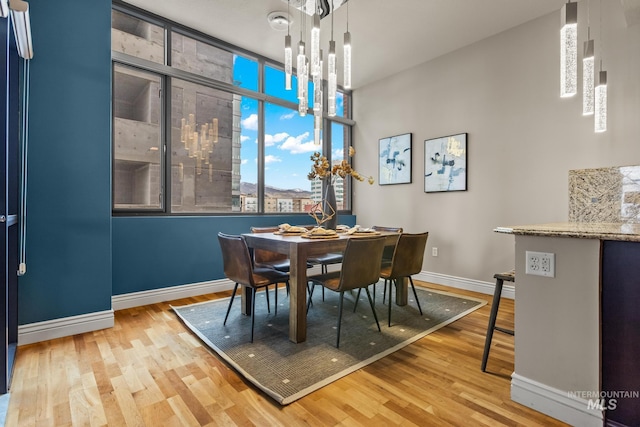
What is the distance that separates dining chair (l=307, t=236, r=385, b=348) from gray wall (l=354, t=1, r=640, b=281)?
6.33 ft

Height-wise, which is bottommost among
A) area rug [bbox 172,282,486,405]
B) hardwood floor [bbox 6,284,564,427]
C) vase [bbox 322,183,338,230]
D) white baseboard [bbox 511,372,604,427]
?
hardwood floor [bbox 6,284,564,427]

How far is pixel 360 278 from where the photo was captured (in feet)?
7.77

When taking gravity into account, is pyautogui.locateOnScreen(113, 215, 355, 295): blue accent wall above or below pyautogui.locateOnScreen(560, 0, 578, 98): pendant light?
below

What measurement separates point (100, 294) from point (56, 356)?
1.87ft

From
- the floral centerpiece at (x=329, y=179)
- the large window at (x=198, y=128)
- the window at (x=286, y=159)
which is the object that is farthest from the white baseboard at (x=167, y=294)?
the floral centerpiece at (x=329, y=179)

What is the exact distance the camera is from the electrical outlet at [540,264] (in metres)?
1.51

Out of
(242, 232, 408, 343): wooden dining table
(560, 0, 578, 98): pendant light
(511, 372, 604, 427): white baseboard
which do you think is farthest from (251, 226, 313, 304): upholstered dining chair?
(560, 0, 578, 98): pendant light

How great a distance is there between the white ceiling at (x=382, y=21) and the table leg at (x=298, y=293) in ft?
8.23

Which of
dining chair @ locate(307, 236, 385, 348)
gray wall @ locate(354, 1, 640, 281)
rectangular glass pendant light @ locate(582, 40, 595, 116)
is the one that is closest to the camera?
rectangular glass pendant light @ locate(582, 40, 595, 116)

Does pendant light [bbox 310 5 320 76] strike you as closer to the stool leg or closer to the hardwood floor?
the stool leg

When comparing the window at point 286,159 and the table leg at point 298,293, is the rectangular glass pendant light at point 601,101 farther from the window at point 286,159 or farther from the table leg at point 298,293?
the window at point 286,159

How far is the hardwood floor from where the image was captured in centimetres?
149

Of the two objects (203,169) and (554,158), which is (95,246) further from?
(554,158)

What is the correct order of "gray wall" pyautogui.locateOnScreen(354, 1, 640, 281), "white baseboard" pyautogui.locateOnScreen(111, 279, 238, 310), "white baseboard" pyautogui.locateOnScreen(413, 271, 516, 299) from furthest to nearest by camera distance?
"white baseboard" pyautogui.locateOnScreen(413, 271, 516, 299) < "white baseboard" pyautogui.locateOnScreen(111, 279, 238, 310) < "gray wall" pyautogui.locateOnScreen(354, 1, 640, 281)
